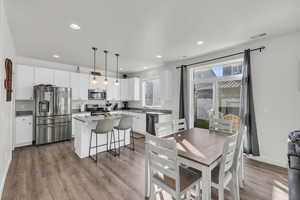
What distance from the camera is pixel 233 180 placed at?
1.63 metres

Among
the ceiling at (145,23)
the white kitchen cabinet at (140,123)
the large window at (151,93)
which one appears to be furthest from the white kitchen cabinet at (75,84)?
the large window at (151,93)

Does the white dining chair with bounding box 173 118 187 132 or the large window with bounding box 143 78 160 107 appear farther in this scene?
the large window with bounding box 143 78 160 107

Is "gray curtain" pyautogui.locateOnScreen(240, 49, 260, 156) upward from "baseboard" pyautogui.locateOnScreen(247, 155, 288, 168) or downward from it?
upward

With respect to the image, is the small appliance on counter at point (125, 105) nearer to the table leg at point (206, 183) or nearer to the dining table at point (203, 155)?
the dining table at point (203, 155)

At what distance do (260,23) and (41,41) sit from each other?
4.44m

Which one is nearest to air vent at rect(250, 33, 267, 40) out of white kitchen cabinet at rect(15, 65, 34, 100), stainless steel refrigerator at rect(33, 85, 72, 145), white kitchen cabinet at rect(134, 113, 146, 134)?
white kitchen cabinet at rect(134, 113, 146, 134)

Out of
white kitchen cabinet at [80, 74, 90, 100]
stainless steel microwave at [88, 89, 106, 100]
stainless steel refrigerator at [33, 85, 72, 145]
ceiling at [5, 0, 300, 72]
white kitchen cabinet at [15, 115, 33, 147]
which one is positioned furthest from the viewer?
stainless steel microwave at [88, 89, 106, 100]

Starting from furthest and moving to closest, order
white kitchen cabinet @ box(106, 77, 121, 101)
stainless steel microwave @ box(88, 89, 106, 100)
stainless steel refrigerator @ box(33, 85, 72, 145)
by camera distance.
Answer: white kitchen cabinet @ box(106, 77, 121, 101), stainless steel microwave @ box(88, 89, 106, 100), stainless steel refrigerator @ box(33, 85, 72, 145)

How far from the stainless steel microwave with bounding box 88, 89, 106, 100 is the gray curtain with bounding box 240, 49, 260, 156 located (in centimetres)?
485

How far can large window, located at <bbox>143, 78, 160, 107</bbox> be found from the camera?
5.64 m

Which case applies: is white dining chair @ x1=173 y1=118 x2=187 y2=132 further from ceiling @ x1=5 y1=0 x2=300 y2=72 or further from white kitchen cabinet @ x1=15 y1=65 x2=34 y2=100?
white kitchen cabinet @ x1=15 y1=65 x2=34 y2=100

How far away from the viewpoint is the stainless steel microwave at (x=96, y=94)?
5297mm

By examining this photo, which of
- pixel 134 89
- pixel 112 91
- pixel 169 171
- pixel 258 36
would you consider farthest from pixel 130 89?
pixel 169 171

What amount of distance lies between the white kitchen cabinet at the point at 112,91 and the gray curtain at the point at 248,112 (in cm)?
464
